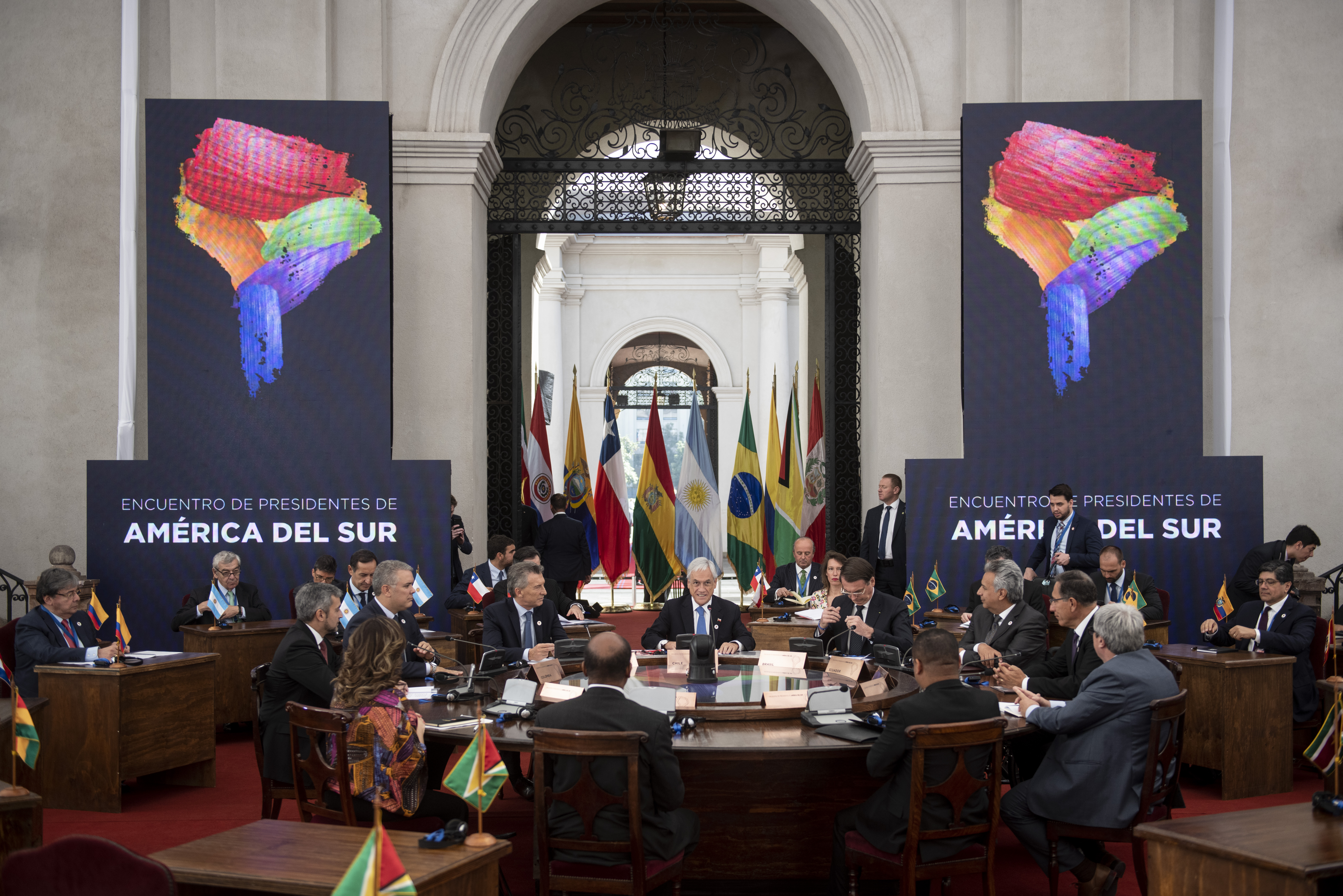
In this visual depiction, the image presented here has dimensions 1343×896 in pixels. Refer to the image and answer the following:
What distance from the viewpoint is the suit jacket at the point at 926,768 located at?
11.0 ft

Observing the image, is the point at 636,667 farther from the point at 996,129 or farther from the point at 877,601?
the point at 996,129

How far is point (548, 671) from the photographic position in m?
4.25

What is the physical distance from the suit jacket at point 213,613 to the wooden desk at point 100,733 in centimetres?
134

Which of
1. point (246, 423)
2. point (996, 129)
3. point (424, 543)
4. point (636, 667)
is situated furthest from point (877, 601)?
point (246, 423)

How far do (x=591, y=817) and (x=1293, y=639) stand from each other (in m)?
4.04

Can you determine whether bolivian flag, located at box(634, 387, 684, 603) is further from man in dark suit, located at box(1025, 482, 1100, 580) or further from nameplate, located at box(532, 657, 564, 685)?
nameplate, located at box(532, 657, 564, 685)

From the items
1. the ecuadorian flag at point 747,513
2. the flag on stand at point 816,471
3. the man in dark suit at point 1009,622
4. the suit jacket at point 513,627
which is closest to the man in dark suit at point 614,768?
the suit jacket at point 513,627

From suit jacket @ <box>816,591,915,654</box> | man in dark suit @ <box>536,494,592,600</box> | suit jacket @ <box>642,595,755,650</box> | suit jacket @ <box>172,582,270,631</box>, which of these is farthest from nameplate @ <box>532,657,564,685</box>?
man in dark suit @ <box>536,494,592,600</box>

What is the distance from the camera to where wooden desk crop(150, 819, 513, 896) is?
2326mm

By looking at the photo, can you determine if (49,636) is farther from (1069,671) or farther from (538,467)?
(538,467)

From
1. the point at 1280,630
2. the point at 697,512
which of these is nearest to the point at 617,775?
the point at 1280,630

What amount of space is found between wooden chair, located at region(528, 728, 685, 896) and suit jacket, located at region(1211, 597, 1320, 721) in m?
3.76

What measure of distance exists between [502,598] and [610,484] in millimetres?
6281

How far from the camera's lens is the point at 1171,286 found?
25.2 feet
